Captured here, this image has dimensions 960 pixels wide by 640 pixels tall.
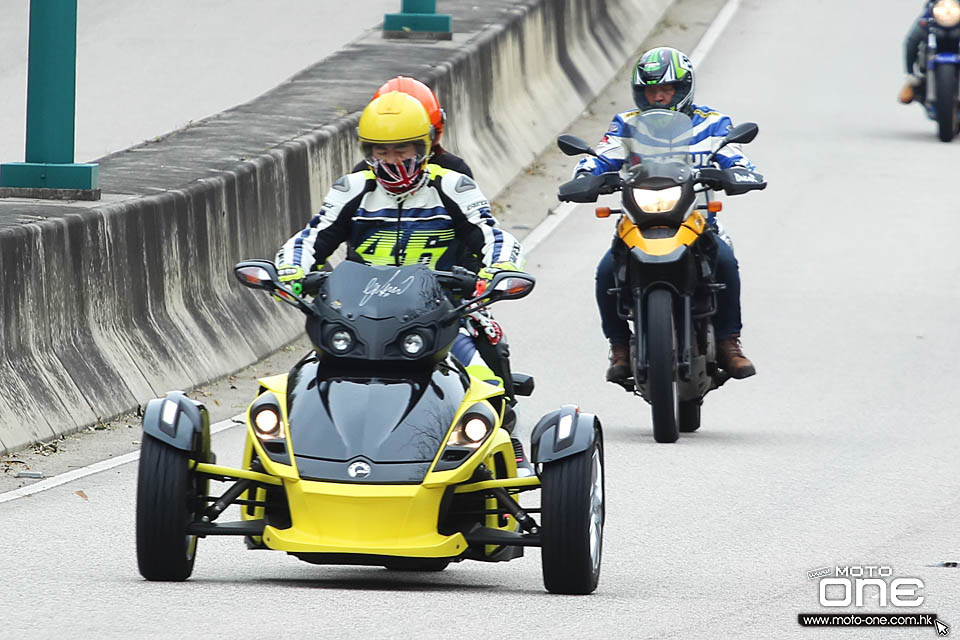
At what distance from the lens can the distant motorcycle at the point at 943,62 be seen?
23281mm

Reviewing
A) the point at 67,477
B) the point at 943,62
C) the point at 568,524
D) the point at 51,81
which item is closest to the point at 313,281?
the point at 568,524

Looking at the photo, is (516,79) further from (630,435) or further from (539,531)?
(539,531)

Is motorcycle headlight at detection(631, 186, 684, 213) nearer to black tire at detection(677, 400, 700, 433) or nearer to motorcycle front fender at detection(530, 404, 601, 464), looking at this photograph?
black tire at detection(677, 400, 700, 433)

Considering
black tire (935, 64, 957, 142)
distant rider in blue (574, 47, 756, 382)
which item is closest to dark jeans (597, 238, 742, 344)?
distant rider in blue (574, 47, 756, 382)

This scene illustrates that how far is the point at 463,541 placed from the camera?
740 centimetres

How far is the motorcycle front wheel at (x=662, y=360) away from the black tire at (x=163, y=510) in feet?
14.5

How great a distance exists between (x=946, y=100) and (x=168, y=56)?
823cm

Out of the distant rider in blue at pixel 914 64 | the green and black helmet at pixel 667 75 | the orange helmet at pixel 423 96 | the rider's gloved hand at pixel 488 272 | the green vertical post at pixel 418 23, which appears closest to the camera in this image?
the rider's gloved hand at pixel 488 272

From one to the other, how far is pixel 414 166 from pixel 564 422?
1398 millimetres

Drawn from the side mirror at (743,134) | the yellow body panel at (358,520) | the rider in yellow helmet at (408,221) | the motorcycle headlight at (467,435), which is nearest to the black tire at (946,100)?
the side mirror at (743,134)

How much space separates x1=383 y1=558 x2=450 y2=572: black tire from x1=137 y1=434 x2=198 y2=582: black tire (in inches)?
26.8

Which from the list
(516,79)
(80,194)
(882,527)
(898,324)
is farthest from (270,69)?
(882,527)
